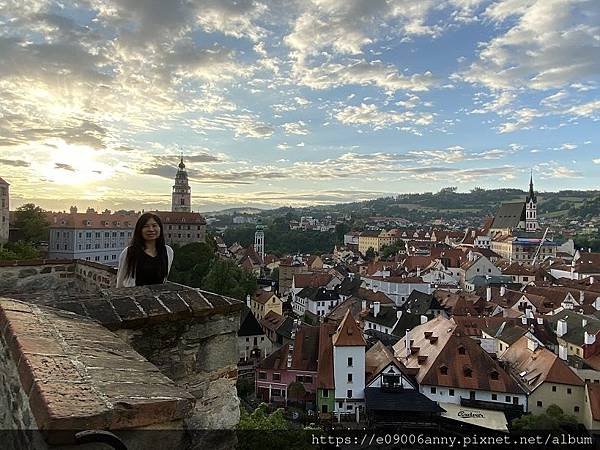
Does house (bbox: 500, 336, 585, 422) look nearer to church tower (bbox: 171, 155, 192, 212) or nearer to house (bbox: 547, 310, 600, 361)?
house (bbox: 547, 310, 600, 361)

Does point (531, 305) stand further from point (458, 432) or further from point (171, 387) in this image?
point (171, 387)

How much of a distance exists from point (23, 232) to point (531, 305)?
1734 inches

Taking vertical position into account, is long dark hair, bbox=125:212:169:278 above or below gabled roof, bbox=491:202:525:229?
below

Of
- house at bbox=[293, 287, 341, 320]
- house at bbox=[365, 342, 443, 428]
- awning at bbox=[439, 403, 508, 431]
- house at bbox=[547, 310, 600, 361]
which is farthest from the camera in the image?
house at bbox=[293, 287, 341, 320]

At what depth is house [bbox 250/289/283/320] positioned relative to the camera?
142 ft

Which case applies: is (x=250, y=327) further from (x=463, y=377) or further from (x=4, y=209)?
(x=4, y=209)

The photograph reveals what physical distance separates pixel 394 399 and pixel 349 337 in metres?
3.66

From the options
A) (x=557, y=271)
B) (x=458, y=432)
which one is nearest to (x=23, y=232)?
(x=458, y=432)

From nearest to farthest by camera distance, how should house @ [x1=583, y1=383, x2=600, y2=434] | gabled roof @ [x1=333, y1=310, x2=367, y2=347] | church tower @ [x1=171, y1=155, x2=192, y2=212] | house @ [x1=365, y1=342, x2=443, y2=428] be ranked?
house @ [x1=583, y1=383, x2=600, y2=434], house @ [x1=365, y1=342, x2=443, y2=428], gabled roof @ [x1=333, y1=310, x2=367, y2=347], church tower @ [x1=171, y1=155, x2=192, y2=212]

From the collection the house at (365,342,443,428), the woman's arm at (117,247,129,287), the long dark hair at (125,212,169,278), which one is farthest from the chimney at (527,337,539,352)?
the woman's arm at (117,247,129,287)

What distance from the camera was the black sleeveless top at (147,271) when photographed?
181 inches

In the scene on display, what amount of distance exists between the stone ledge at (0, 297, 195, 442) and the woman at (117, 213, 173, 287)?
1.76 meters

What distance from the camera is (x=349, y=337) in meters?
24.6

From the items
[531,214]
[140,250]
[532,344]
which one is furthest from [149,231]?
[531,214]
